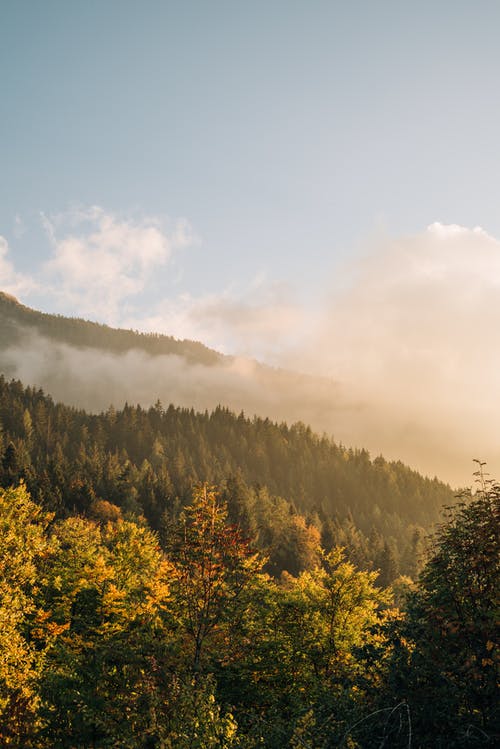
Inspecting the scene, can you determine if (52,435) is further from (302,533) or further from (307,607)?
(307,607)

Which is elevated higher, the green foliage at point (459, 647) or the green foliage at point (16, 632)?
the green foliage at point (459, 647)

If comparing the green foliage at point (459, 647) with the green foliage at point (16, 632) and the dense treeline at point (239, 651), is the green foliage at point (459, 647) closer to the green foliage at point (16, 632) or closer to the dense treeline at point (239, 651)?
the dense treeline at point (239, 651)

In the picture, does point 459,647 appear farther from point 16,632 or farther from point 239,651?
point 16,632

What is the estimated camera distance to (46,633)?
34906 mm

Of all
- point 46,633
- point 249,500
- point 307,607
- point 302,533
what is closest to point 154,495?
point 249,500

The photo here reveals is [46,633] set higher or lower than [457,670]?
lower

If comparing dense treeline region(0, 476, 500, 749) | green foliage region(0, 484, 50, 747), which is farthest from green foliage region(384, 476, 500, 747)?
green foliage region(0, 484, 50, 747)

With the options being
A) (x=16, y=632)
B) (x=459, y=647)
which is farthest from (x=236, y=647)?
(x=459, y=647)

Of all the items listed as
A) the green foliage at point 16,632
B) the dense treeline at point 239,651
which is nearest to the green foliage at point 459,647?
the dense treeline at point 239,651

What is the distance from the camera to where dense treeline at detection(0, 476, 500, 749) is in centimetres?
1306

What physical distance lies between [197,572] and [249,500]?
4651 inches

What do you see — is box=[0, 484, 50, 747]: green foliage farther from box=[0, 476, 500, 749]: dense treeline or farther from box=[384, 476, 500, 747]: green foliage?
box=[384, 476, 500, 747]: green foliage

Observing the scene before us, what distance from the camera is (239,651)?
27312 mm

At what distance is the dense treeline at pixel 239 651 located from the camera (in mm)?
13062
